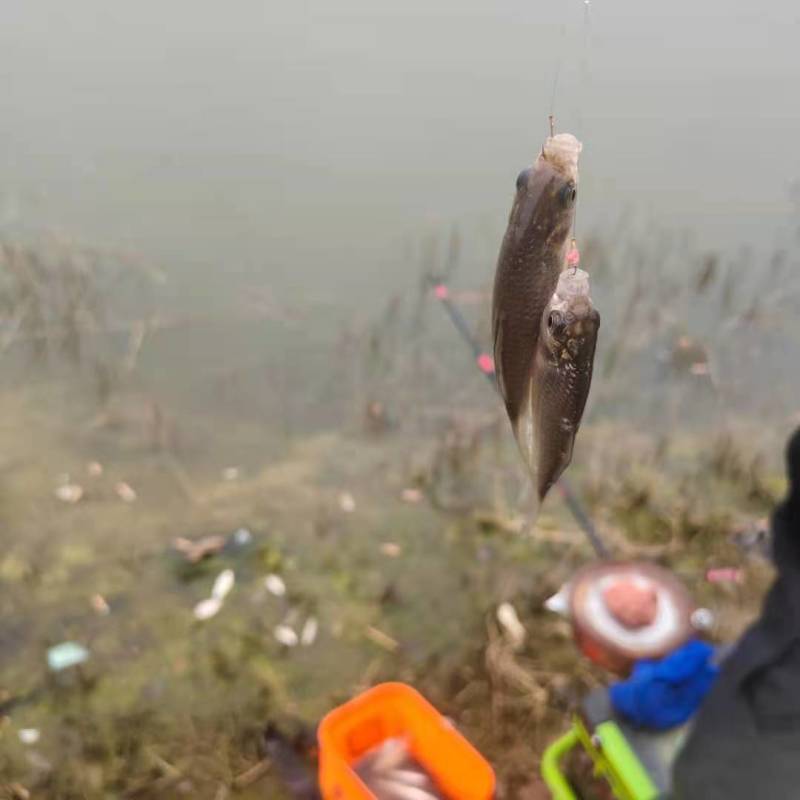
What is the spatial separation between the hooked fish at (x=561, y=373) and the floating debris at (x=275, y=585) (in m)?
2.33

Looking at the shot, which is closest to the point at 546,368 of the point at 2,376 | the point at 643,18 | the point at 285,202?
the point at 2,376

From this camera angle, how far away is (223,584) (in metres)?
3.50

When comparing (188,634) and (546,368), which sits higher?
(546,368)

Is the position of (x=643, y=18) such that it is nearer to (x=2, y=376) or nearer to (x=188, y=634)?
(x=2, y=376)

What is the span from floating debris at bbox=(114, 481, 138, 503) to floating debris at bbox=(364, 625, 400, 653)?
1328 mm

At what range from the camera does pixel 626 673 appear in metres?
2.79

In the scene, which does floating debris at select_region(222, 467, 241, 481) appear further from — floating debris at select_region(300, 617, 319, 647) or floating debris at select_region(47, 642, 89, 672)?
floating debris at select_region(47, 642, 89, 672)

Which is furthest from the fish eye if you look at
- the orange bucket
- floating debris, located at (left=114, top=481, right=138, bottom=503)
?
floating debris, located at (left=114, top=481, right=138, bottom=503)

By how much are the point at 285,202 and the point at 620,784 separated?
4.83m

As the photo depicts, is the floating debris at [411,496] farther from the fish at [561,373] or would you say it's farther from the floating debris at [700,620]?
the fish at [561,373]

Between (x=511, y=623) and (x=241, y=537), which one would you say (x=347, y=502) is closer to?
(x=241, y=537)

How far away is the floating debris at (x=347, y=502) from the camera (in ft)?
13.1

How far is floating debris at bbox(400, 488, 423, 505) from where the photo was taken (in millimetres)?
4051

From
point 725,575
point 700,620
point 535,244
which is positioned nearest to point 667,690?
point 700,620
